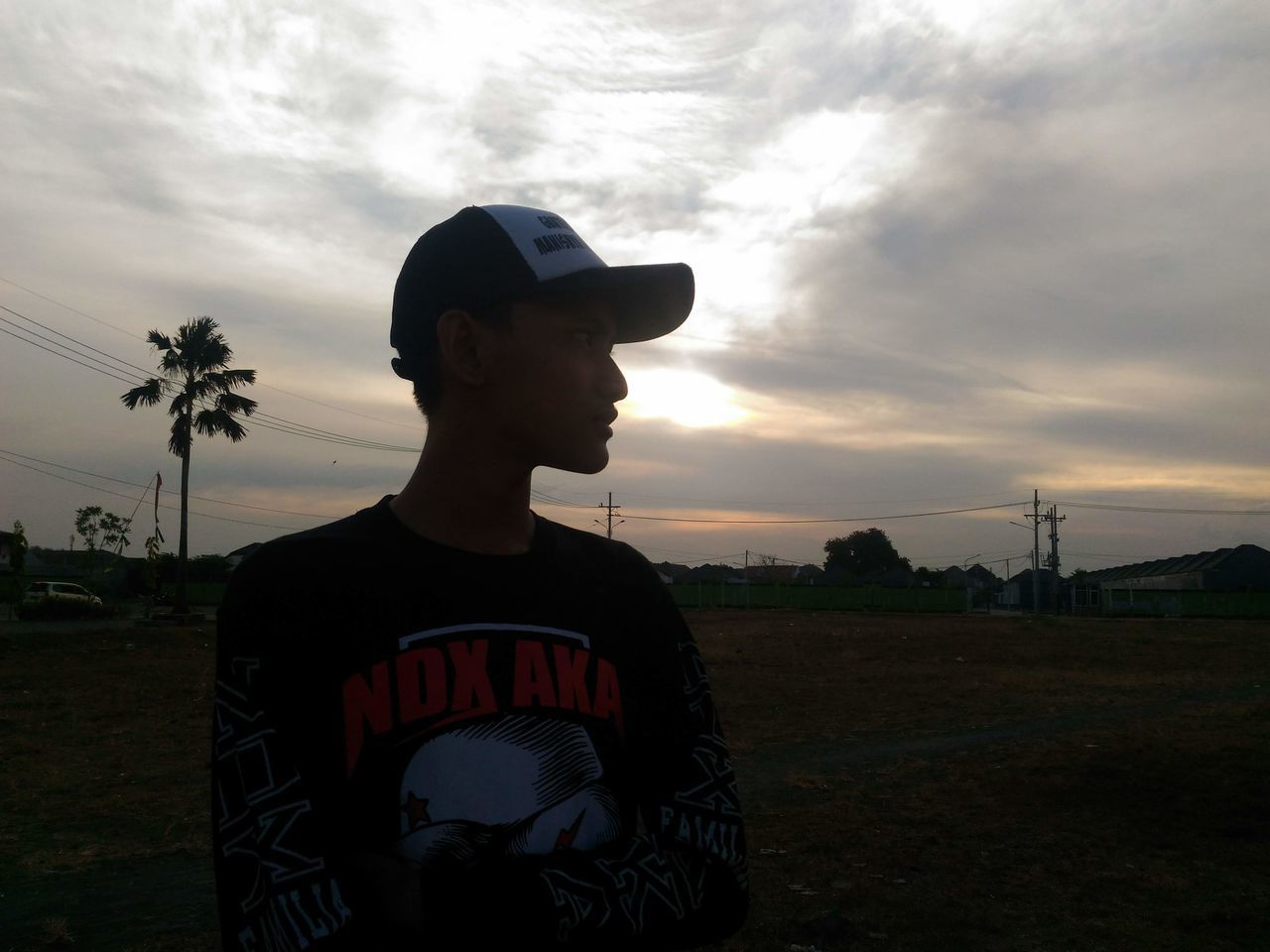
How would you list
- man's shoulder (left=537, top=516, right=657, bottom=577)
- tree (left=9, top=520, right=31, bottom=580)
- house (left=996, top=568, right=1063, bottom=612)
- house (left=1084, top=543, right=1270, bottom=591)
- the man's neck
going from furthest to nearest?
house (left=996, top=568, right=1063, bottom=612), house (left=1084, top=543, right=1270, bottom=591), tree (left=9, top=520, right=31, bottom=580), man's shoulder (left=537, top=516, right=657, bottom=577), the man's neck

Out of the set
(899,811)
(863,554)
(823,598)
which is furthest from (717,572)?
(899,811)

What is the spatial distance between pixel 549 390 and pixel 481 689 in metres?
0.48

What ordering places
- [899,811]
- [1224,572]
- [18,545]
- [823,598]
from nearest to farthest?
[899,811] → [18,545] → [823,598] → [1224,572]

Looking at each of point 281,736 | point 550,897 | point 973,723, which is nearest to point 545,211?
point 281,736

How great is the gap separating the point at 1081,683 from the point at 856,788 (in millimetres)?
10171

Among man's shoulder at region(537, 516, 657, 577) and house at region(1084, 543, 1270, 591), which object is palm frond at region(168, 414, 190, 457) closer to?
man's shoulder at region(537, 516, 657, 577)

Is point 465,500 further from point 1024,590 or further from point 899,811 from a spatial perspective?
point 1024,590

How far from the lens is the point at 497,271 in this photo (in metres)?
1.56

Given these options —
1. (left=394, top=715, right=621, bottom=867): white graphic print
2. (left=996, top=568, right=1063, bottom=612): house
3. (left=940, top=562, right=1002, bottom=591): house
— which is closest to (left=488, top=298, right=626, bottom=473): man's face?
(left=394, top=715, right=621, bottom=867): white graphic print

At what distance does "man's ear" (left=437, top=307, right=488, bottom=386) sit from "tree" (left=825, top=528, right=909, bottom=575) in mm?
104259

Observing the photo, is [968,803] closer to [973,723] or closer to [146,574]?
[973,723]

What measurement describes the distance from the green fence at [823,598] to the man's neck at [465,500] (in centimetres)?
5679

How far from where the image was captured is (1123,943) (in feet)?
16.2

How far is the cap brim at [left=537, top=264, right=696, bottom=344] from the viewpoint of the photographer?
5.14 ft
